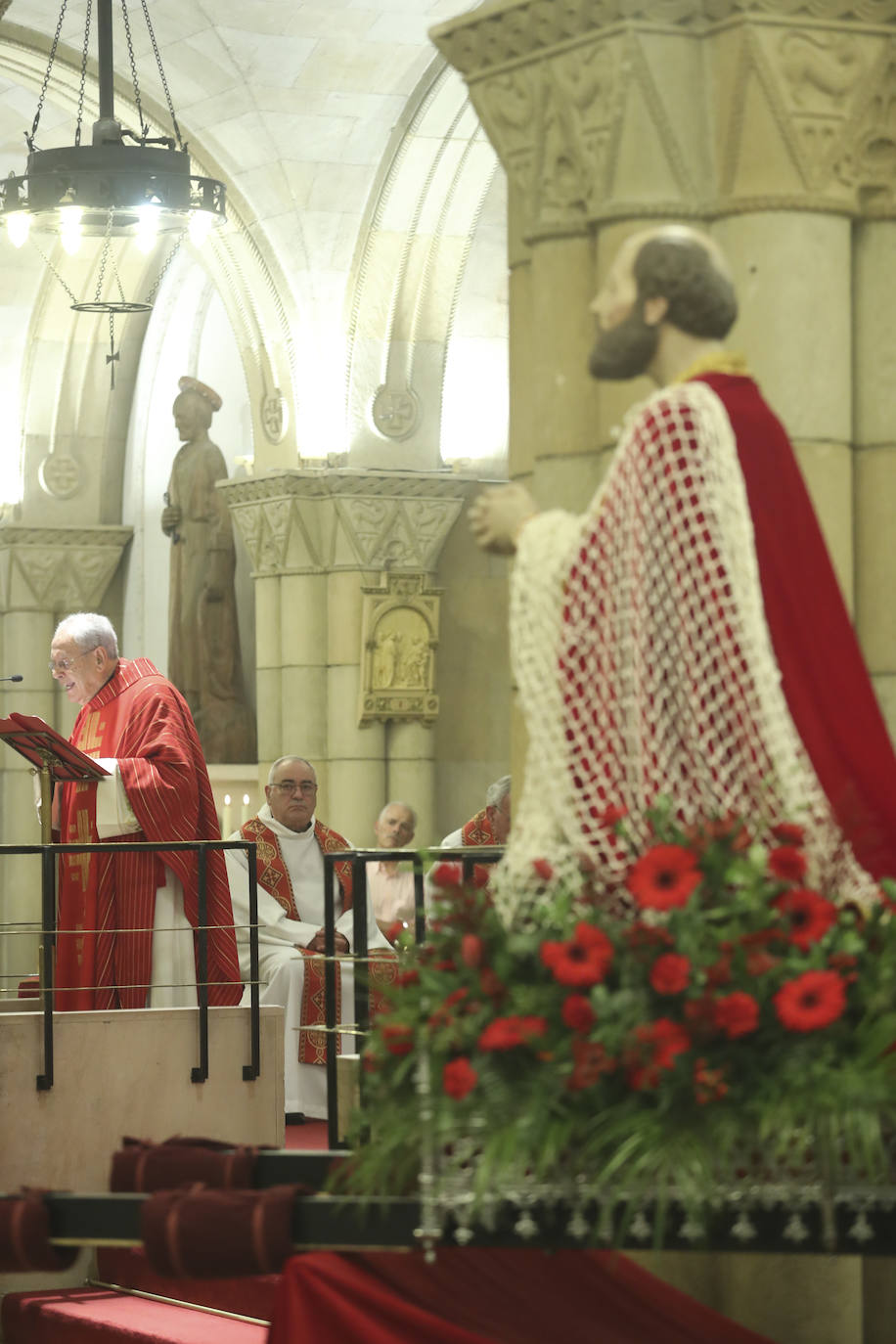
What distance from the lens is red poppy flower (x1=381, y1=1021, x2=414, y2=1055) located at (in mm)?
3525

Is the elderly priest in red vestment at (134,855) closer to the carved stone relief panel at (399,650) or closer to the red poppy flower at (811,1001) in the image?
the red poppy flower at (811,1001)

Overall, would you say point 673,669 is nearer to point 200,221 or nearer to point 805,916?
point 805,916

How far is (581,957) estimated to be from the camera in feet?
11.0

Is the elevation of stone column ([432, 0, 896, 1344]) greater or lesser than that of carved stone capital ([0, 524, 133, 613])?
lesser

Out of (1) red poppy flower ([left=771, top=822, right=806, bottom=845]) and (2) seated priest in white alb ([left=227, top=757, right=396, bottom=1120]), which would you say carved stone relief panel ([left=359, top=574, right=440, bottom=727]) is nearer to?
(2) seated priest in white alb ([left=227, top=757, right=396, bottom=1120])

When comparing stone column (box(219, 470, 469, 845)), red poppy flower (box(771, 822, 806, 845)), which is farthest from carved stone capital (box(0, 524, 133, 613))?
red poppy flower (box(771, 822, 806, 845))

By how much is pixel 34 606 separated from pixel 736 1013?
544 inches

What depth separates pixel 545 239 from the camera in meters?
5.09

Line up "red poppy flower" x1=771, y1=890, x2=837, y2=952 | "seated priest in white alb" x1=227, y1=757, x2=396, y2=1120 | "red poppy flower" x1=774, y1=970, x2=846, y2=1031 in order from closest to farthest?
"red poppy flower" x1=774, y1=970, x2=846, y2=1031 < "red poppy flower" x1=771, y1=890, x2=837, y2=952 < "seated priest in white alb" x1=227, y1=757, x2=396, y2=1120

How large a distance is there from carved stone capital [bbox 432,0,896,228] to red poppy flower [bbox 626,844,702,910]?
1.97m

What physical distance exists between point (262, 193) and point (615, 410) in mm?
8576

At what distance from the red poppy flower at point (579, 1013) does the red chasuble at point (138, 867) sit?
477 cm

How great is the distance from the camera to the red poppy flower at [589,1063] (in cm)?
330

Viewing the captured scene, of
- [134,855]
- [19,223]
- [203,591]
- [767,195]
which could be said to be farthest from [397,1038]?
[203,591]
